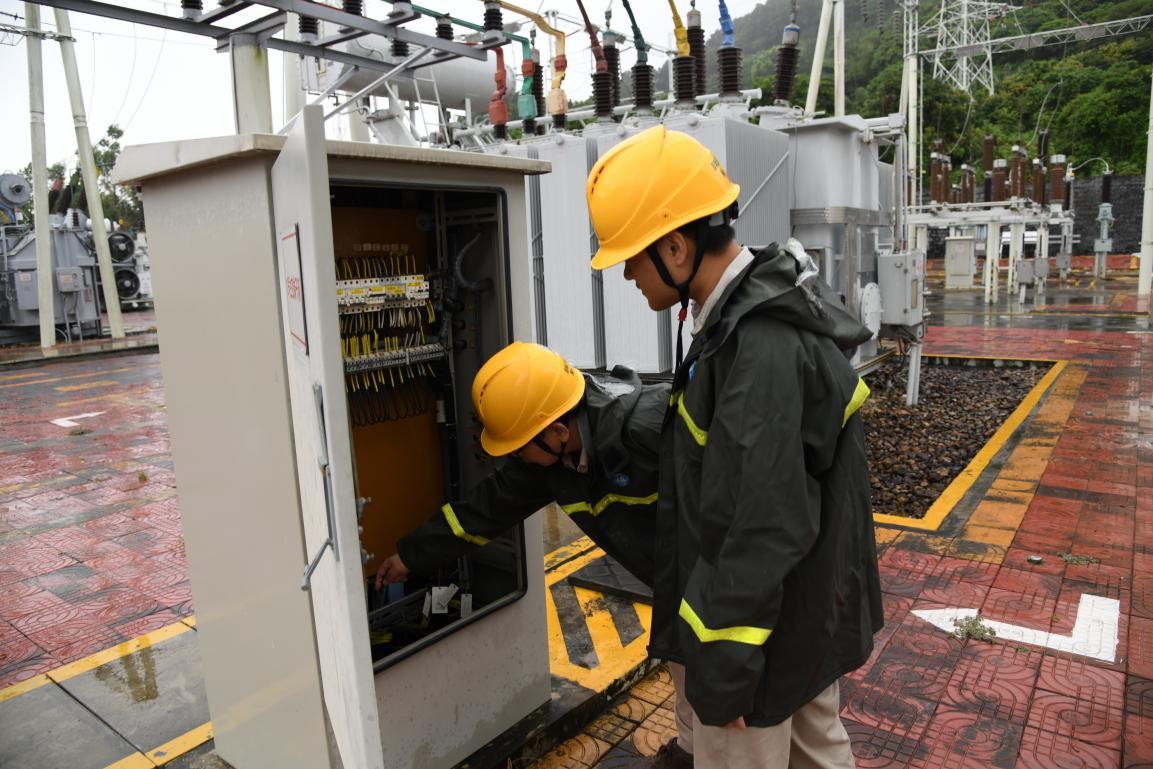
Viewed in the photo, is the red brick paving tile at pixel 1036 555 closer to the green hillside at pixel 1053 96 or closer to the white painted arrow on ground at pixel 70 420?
the white painted arrow on ground at pixel 70 420

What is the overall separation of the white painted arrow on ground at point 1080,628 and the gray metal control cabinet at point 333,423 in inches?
84.0

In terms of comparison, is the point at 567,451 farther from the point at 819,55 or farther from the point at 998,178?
the point at 998,178

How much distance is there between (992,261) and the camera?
2155 cm

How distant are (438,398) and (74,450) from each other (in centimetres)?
755

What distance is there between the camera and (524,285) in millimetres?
2998

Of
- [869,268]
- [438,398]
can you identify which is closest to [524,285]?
[438,398]

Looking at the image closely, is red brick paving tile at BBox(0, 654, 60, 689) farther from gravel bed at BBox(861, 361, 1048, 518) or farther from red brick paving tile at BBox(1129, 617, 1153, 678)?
gravel bed at BBox(861, 361, 1048, 518)

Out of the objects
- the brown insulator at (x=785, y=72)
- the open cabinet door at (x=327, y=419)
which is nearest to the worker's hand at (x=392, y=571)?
the open cabinet door at (x=327, y=419)

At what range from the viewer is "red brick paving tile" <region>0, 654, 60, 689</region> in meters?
3.83

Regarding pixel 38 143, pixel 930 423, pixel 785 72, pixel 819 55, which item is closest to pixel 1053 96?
pixel 819 55

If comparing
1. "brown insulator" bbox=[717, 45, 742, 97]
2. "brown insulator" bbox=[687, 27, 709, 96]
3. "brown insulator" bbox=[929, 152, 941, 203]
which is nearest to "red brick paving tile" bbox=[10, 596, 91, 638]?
"brown insulator" bbox=[687, 27, 709, 96]

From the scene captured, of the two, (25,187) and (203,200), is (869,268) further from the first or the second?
(25,187)

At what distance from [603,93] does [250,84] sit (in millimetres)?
2909

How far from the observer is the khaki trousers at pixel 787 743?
2.05 m
